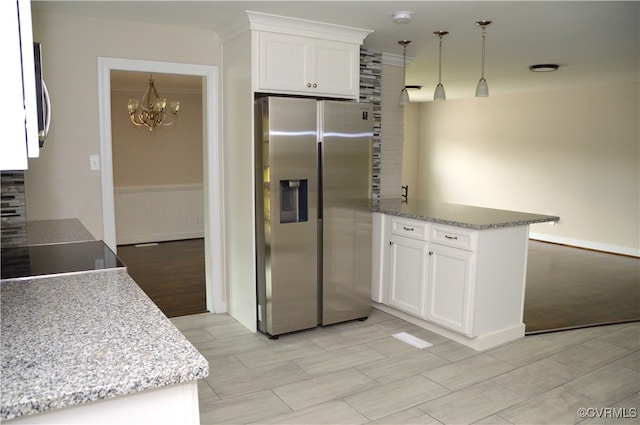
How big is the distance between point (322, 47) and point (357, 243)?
57.5 inches

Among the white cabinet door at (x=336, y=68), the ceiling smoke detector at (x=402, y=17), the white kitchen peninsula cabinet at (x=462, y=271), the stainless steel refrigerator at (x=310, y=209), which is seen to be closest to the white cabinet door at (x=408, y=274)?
the white kitchen peninsula cabinet at (x=462, y=271)

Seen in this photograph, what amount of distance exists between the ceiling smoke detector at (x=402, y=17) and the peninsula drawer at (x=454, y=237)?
1386 mm

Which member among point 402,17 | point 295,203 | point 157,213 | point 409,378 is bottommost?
point 409,378

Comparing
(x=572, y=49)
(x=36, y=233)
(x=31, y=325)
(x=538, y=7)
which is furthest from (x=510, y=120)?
(x=31, y=325)

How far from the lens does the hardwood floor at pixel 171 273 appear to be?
4242 mm

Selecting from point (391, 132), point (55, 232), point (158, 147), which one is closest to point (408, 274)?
point (391, 132)

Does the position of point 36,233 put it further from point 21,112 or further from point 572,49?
point 572,49

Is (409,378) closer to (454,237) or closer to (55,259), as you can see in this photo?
(454,237)

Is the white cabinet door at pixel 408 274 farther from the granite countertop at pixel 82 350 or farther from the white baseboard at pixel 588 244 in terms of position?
the white baseboard at pixel 588 244

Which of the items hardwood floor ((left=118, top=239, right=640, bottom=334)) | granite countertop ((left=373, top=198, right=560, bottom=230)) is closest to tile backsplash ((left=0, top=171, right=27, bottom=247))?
hardwood floor ((left=118, top=239, right=640, bottom=334))

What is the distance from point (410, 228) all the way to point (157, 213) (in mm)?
4633

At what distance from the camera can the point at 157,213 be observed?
7121mm

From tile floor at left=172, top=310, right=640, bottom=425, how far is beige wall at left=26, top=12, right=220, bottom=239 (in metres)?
1.21

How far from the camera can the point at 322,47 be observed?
138 inches
